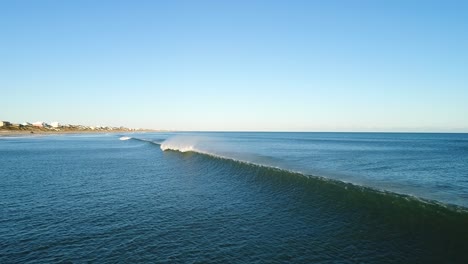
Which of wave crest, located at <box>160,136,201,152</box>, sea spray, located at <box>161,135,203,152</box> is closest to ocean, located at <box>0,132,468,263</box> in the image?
wave crest, located at <box>160,136,201,152</box>

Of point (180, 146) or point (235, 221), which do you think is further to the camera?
point (180, 146)

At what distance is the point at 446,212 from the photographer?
17.8 m

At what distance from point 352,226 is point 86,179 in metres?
24.5

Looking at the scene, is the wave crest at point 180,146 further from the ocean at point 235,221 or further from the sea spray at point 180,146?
the ocean at point 235,221

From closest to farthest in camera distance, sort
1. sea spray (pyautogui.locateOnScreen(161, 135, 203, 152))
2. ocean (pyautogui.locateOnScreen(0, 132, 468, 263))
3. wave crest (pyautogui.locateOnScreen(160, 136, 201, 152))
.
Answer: ocean (pyautogui.locateOnScreen(0, 132, 468, 263)) → wave crest (pyautogui.locateOnScreen(160, 136, 201, 152)) → sea spray (pyautogui.locateOnScreen(161, 135, 203, 152))

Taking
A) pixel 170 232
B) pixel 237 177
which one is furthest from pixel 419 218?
pixel 237 177

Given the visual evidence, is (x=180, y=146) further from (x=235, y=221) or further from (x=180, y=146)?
(x=235, y=221)

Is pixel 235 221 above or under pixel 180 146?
under

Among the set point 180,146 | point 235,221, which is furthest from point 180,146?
point 235,221

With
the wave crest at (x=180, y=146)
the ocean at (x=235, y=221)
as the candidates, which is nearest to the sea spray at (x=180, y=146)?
the wave crest at (x=180, y=146)

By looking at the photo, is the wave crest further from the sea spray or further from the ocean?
the ocean

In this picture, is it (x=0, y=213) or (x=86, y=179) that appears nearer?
(x=0, y=213)

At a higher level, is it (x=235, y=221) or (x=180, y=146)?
(x=180, y=146)

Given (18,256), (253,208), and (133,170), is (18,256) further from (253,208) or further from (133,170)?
→ (133,170)
